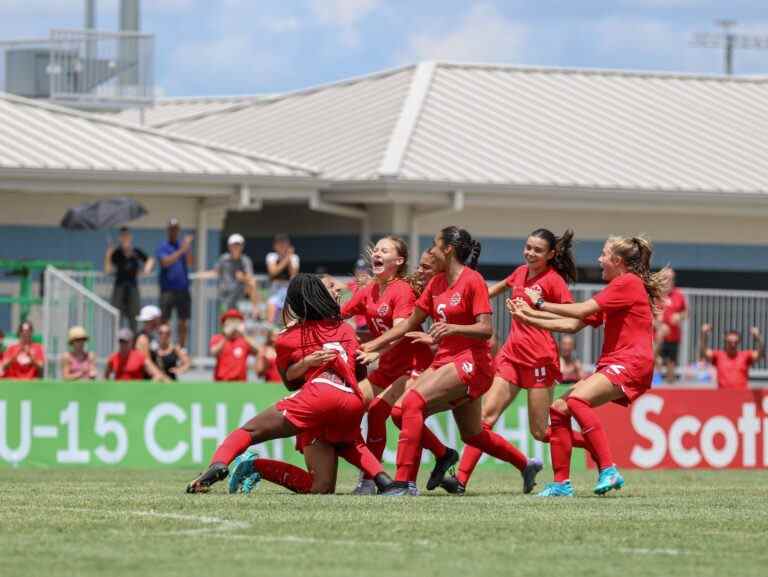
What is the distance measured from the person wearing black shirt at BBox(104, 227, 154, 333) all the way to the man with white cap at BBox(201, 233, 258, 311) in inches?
42.3

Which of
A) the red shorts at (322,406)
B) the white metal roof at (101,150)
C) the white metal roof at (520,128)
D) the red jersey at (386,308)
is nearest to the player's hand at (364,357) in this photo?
the red shorts at (322,406)

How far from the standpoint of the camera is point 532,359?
13.7 metres

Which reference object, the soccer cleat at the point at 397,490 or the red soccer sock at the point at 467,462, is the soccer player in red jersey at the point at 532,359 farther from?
the soccer cleat at the point at 397,490

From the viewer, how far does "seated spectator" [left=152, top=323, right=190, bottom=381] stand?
2270 centimetres

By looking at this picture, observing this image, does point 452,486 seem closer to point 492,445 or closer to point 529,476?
point 492,445

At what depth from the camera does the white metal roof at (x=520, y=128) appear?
29984mm

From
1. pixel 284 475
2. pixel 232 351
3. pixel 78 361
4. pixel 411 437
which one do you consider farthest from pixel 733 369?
pixel 284 475

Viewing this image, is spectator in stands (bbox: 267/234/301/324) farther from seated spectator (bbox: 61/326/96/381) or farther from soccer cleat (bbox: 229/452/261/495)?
soccer cleat (bbox: 229/452/261/495)

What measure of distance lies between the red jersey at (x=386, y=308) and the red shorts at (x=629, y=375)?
1541mm

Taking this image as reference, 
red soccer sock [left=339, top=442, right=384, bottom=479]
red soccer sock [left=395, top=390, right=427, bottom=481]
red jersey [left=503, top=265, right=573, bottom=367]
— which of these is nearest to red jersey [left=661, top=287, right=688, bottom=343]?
red jersey [left=503, top=265, right=573, bottom=367]

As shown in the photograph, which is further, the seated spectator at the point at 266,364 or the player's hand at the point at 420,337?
the seated spectator at the point at 266,364

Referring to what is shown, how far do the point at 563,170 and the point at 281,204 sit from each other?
4.65 meters

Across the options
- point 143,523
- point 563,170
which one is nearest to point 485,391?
point 143,523

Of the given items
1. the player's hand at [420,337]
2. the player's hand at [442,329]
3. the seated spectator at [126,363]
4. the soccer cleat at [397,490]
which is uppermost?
the player's hand at [442,329]
